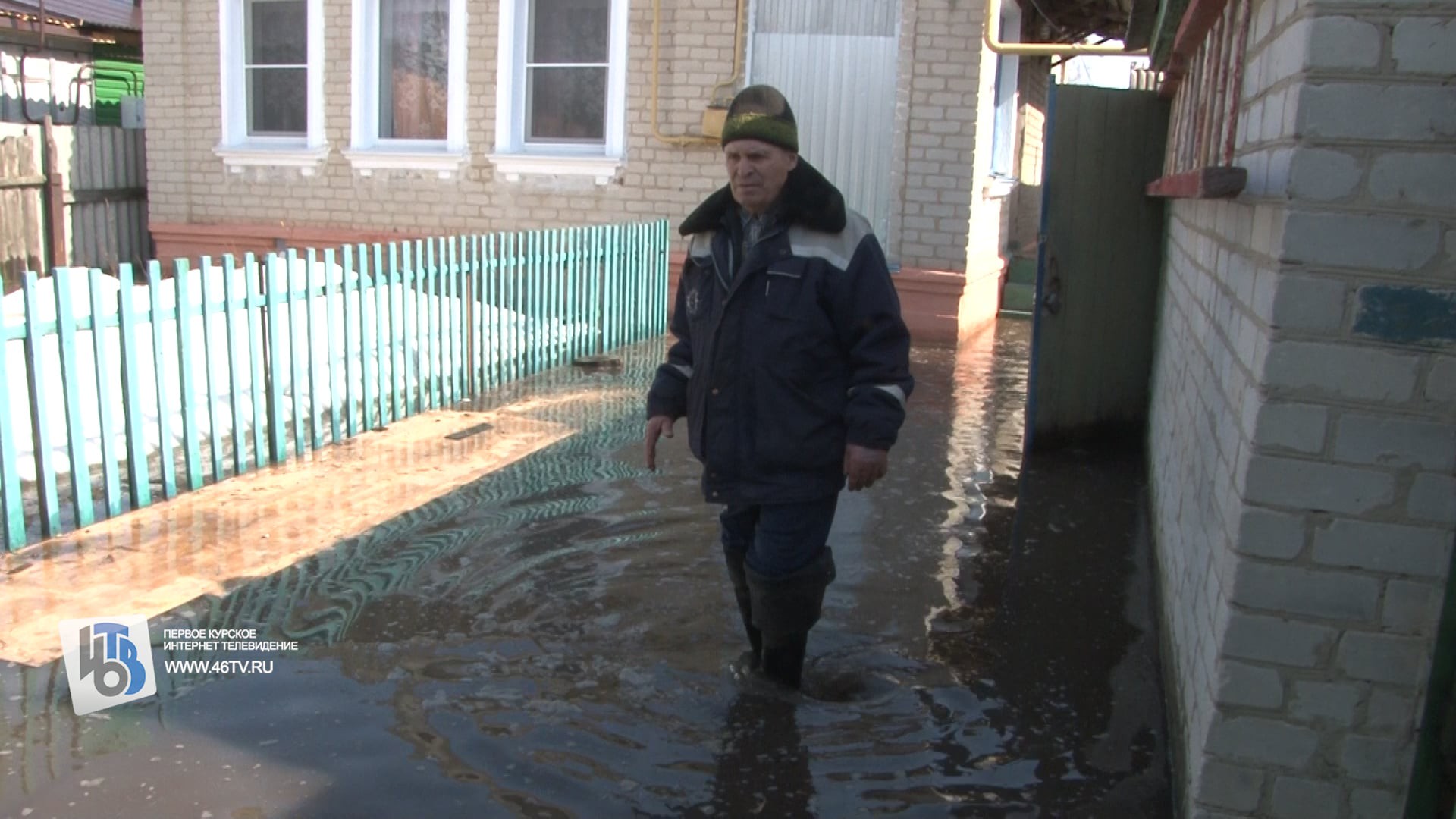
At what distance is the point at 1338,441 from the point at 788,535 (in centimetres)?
147

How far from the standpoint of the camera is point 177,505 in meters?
5.41

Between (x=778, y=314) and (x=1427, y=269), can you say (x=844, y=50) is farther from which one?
(x=1427, y=269)

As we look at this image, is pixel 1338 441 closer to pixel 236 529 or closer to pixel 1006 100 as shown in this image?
pixel 236 529

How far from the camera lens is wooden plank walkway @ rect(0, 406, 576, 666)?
4.22m

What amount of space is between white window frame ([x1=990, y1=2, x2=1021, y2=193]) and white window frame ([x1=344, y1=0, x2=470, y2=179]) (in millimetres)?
5401

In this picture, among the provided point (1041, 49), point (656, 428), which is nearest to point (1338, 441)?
point (656, 428)

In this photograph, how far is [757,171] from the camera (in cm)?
337

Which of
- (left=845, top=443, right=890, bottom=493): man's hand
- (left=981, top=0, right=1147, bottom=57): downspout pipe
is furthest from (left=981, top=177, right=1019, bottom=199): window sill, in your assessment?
(left=845, top=443, right=890, bottom=493): man's hand

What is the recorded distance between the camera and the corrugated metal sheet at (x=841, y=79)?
11.2 metres

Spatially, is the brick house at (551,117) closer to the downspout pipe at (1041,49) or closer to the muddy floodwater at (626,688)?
the downspout pipe at (1041,49)

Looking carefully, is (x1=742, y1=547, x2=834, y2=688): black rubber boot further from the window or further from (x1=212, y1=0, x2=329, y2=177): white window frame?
(x1=212, y1=0, x2=329, y2=177): white window frame

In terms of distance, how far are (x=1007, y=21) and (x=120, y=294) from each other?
10327 millimetres

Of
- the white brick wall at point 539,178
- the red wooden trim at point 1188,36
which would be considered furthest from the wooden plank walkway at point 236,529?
the white brick wall at point 539,178

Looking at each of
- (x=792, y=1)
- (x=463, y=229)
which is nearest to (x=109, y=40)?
(x=463, y=229)
